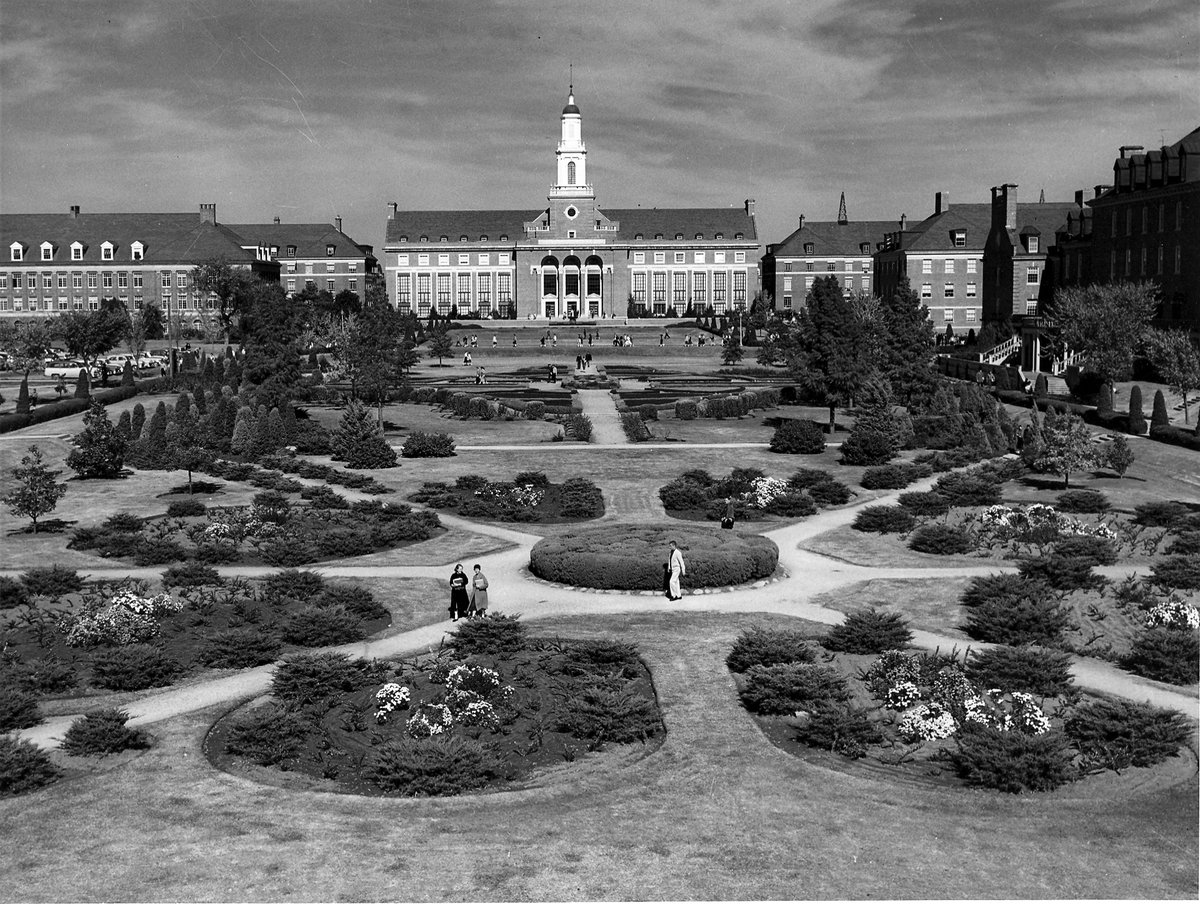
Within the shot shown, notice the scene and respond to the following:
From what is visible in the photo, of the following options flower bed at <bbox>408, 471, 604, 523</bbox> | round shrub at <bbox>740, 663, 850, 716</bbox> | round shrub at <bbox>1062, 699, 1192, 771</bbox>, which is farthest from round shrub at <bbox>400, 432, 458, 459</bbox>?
round shrub at <bbox>1062, 699, 1192, 771</bbox>

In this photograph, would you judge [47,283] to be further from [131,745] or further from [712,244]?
[131,745]

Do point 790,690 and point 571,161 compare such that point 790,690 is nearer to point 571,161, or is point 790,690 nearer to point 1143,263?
point 1143,263

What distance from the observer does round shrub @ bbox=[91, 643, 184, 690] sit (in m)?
21.3

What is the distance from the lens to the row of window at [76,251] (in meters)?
132

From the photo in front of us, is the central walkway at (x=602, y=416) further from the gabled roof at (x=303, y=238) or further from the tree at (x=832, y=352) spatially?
the gabled roof at (x=303, y=238)

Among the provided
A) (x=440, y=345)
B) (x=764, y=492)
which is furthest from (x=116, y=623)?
(x=440, y=345)

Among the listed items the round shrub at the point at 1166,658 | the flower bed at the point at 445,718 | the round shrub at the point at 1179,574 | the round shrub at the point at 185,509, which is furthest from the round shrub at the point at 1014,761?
the round shrub at the point at 185,509

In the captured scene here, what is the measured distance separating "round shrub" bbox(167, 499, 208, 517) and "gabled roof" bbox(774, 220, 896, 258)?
116041 millimetres

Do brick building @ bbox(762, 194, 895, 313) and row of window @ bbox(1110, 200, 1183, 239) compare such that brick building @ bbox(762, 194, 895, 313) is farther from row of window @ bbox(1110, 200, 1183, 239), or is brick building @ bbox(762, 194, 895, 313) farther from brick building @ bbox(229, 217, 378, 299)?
row of window @ bbox(1110, 200, 1183, 239)

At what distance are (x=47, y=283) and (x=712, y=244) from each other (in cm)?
7270

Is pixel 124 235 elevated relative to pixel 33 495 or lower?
elevated

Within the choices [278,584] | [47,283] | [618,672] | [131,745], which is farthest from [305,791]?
[47,283]

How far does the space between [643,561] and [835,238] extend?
411 feet

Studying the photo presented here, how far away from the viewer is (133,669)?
70.0 feet
